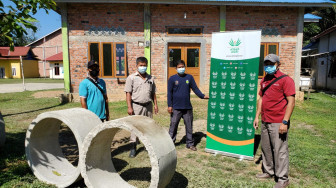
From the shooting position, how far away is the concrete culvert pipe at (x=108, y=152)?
289 cm

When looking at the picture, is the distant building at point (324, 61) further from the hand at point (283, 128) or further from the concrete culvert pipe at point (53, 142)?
the concrete culvert pipe at point (53, 142)

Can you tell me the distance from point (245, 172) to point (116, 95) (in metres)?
8.16

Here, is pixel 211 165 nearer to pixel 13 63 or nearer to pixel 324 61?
pixel 324 61

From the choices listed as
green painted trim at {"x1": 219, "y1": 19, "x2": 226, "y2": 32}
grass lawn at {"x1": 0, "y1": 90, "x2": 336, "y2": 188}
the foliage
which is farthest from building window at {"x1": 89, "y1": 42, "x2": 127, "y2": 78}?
the foliage

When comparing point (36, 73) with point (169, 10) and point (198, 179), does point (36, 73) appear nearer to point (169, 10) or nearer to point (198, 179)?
point (169, 10)

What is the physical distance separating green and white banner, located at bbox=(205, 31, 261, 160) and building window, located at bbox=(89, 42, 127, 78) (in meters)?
6.89

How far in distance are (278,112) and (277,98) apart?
206mm

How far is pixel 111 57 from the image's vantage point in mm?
11117

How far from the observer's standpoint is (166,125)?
7.25 metres

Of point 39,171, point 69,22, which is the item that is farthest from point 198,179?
point 69,22

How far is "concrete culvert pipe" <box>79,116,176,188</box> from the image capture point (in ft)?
9.47

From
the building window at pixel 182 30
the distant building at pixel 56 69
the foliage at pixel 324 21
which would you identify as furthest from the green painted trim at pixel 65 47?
the distant building at pixel 56 69

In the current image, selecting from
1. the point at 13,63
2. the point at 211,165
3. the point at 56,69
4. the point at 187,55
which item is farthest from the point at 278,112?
the point at 13,63

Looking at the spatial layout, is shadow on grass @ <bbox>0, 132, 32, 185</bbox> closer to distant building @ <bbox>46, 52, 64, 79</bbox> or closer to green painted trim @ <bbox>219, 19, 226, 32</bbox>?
green painted trim @ <bbox>219, 19, 226, 32</bbox>
